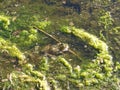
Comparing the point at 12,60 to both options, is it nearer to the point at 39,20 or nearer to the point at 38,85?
the point at 38,85

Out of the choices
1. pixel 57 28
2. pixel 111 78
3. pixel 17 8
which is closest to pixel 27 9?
pixel 17 8

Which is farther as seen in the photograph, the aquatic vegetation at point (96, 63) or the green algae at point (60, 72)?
the aquatic vegetation at point (96, 63)

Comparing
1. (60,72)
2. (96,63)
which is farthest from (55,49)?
(96,63)

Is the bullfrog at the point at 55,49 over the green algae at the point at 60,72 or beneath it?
over

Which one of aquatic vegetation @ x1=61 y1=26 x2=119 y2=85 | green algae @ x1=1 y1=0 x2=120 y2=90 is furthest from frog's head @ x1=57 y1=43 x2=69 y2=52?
aquatic vegetation @ x1=61 y1=26 x2=119 y2=85

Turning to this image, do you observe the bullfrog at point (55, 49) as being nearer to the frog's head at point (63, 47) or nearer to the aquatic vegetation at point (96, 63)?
the frog's head at point (63, 47)

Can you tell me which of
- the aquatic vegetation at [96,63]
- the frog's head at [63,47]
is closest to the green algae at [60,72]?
the aquatic vegetation at [96,63]

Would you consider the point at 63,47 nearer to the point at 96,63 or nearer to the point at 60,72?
the point at 60,72

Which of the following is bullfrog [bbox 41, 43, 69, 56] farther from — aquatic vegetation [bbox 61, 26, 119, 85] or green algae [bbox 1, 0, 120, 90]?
aquatic vegetation [bbox 61, 26, 119, 85]
